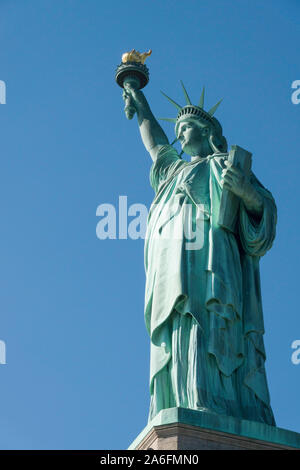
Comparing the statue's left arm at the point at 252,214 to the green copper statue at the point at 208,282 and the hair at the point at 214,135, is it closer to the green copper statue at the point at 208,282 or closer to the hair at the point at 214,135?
the green copper statue at the point at 208,282

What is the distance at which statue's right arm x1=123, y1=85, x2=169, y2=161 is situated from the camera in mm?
18155

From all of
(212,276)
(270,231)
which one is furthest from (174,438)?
(270,231)

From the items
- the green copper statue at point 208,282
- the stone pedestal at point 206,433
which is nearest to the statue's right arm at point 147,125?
the green copper statue at point 208,282

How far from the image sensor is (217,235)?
15.7 m

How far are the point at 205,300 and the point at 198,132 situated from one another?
328cm

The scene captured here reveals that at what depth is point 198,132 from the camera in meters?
17.2

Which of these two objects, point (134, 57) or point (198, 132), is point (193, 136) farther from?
point (134, 57)

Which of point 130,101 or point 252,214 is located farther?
point 130,101

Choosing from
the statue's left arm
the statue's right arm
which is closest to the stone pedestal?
the statue's left arm

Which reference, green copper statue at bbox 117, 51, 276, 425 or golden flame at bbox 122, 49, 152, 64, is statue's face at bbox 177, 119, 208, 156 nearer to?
green copper statue at bbox 117, 51, 276, 425

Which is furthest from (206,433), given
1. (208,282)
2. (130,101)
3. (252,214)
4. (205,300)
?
(130,101)

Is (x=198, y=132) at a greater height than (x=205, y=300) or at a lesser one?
greater

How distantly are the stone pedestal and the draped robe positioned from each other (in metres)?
0.42

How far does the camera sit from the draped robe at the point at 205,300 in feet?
48.1
